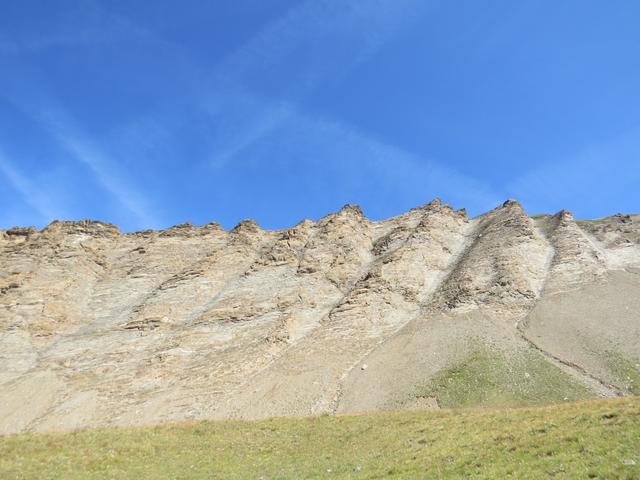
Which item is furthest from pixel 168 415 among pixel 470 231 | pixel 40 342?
pixel 470 231

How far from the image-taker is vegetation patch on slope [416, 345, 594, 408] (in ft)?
124

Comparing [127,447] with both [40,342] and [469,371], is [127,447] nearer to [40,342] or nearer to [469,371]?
[469,371]

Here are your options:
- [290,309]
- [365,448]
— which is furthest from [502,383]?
[290,309]

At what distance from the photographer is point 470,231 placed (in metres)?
84.7

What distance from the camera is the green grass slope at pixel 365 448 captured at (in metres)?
18.0

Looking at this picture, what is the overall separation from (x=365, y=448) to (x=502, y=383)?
17.6m

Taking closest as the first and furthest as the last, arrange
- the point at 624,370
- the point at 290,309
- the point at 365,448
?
the point at 365,448
the point at 624,370
the point at 290,309

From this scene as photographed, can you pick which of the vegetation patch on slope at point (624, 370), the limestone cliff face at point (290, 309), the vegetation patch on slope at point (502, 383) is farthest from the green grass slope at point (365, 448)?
the vegetation patch on slope at point (624, 370)

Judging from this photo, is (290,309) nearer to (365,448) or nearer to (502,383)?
(502,383)

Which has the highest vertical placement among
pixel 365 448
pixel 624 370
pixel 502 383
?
pixel 502 383

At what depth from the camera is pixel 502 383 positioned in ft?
132

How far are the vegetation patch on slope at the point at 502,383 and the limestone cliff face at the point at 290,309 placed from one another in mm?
1458

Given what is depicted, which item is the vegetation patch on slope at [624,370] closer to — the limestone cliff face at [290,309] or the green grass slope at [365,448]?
the limestone cliff face at [290,309]

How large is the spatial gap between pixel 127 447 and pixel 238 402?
15311 mm
